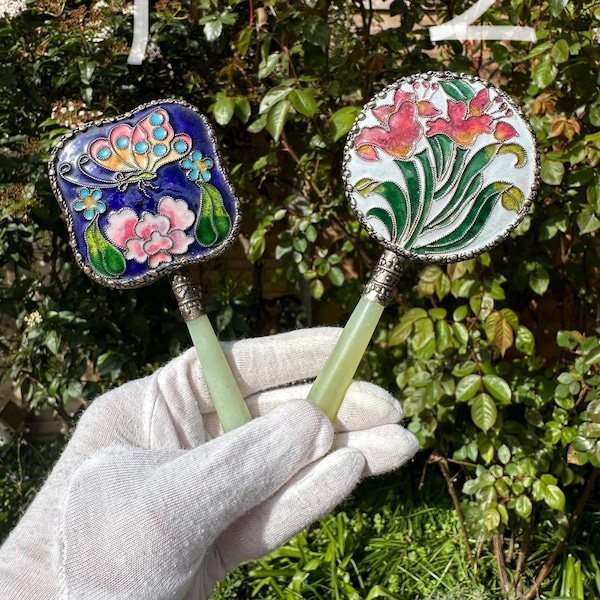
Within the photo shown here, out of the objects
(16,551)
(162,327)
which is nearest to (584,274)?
(162,327)

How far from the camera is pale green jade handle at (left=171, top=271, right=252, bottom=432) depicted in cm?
100

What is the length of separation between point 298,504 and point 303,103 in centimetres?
82

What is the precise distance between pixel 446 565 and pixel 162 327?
50.0 inches

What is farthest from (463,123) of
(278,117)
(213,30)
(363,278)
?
(363,278)

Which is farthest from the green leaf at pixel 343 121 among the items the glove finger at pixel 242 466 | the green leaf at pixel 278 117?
the glove finger at pixel 242 466

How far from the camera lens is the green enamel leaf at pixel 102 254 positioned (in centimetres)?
100

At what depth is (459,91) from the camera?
997 millimetres

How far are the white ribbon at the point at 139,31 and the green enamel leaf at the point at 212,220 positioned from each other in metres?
1.02

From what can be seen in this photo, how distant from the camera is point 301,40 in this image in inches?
62.4

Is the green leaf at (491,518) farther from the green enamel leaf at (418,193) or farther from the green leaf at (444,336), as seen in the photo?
the green enamel leaf at (418,193)

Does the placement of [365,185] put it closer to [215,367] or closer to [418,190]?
[418,190]

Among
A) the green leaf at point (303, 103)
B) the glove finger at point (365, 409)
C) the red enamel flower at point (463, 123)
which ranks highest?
the green leaf at point (303, 103)

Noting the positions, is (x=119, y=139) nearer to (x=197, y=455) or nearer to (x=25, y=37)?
(x=197, y=455)

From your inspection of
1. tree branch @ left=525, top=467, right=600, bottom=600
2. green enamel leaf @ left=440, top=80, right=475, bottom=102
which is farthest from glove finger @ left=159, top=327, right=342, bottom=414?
tree branch @ left=525, top=467, right=600, bottom=600
